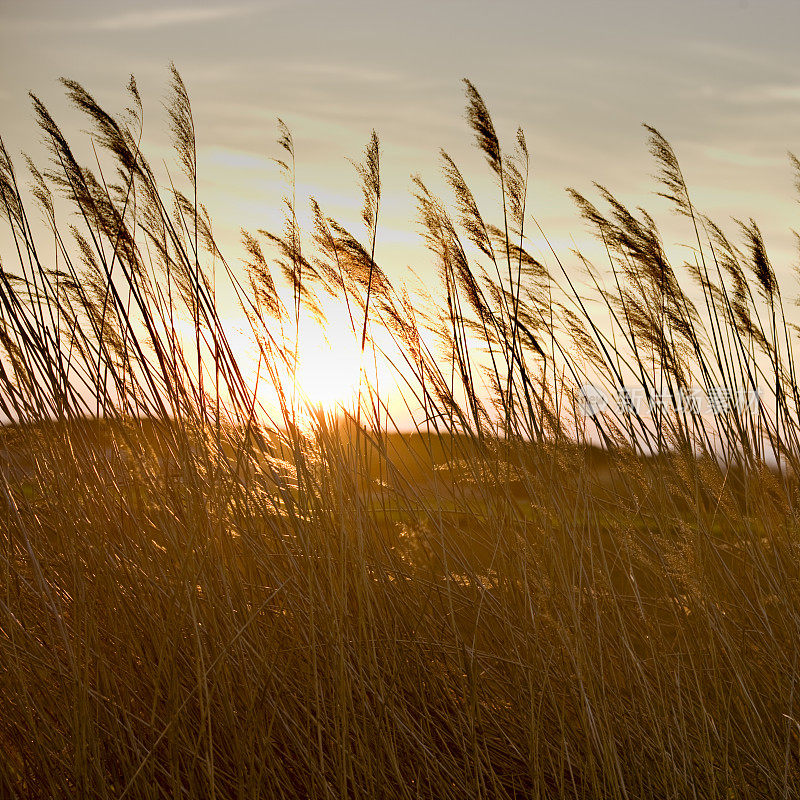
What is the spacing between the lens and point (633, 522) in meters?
1.92

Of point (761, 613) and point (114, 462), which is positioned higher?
point (114, 462)

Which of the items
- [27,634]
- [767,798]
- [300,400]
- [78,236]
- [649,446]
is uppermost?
[78,236]

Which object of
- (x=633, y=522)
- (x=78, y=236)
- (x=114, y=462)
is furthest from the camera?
(x=78, y=236)

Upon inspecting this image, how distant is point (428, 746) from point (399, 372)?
1027 mm

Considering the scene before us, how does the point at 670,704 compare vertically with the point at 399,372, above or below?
below

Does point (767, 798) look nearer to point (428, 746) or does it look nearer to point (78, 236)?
point (428, 746)

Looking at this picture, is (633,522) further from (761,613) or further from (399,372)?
(399,372)

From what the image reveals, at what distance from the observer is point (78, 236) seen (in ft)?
6.91

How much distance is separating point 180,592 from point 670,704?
996mm

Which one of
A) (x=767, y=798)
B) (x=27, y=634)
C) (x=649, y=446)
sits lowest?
(x=767, y=798)

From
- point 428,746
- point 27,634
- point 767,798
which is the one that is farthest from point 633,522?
point 27,634

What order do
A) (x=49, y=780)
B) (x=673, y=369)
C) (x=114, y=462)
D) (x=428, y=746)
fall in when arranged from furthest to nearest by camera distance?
(x=673, y=369) < (x=114, y=462) < (x=428, y=746) < (x=49, y=780)

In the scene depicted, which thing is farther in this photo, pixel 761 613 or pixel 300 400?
pixel 300 400

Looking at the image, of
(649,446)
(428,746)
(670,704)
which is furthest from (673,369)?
(428,746)
